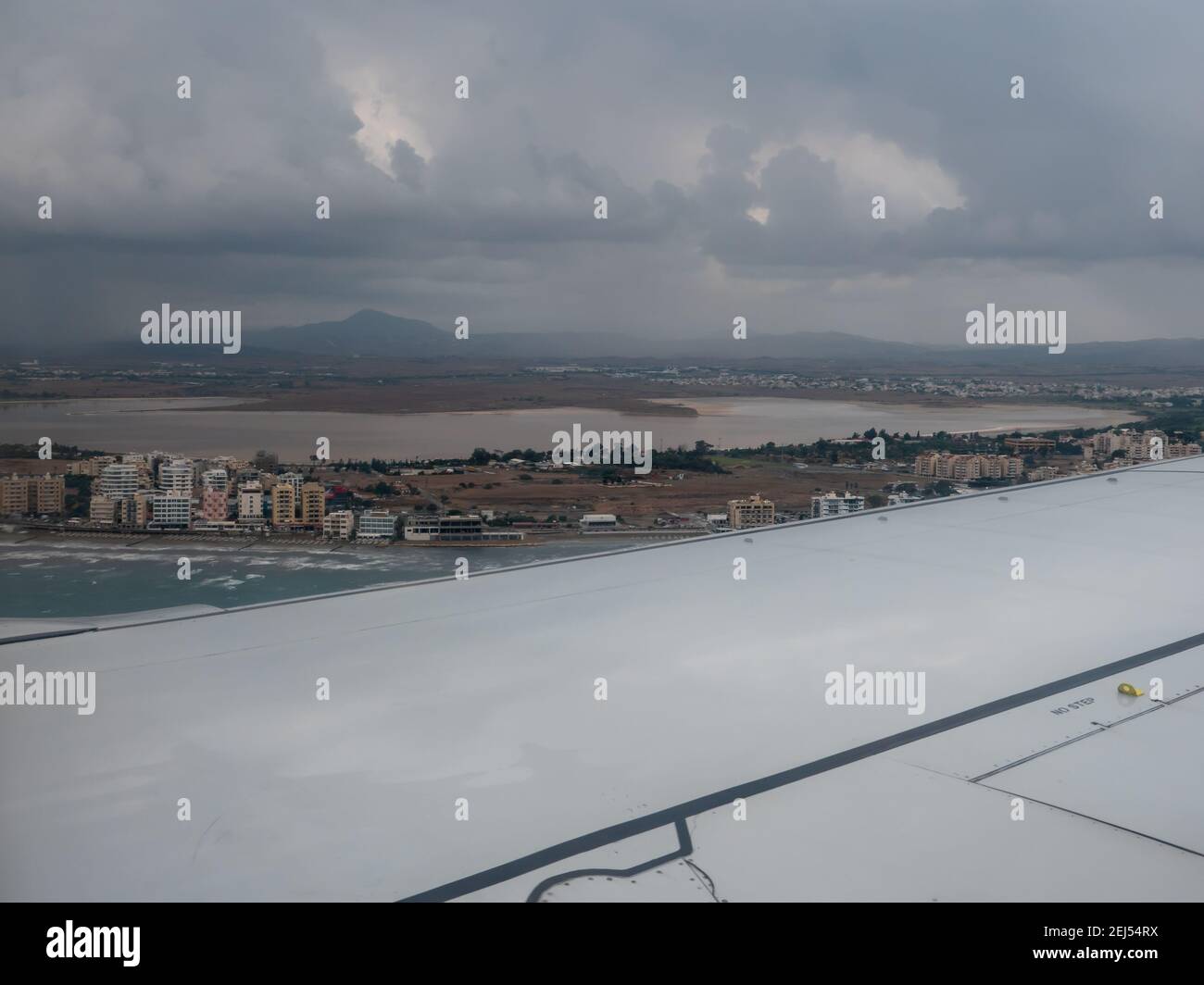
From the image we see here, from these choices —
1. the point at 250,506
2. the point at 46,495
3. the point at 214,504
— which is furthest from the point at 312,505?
the point at 46,495

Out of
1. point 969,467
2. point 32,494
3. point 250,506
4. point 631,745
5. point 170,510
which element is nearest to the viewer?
point 631,745

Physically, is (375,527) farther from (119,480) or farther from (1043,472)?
(1043,472)

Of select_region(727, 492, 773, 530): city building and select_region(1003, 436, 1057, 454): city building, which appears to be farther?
select_region(1003, 436, 1057, 454): city building

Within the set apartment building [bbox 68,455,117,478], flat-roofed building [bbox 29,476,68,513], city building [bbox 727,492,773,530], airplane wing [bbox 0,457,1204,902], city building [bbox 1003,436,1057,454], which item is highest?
city building [bbox 1003,436,1057,454]

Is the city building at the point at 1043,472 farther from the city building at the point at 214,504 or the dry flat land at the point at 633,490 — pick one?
the city building at the point at 214,504

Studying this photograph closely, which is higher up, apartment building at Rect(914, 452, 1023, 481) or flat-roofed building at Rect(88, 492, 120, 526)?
apartment building at Rect(914, 452, 1023, 481)

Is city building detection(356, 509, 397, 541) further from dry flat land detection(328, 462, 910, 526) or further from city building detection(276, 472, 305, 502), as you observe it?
city building detection(276, 472, 305, 502)

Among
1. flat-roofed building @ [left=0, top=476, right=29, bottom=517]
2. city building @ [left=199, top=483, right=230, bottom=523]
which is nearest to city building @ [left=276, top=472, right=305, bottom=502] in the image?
city building @ [left=199, top=483, right=230, bottom=523]
